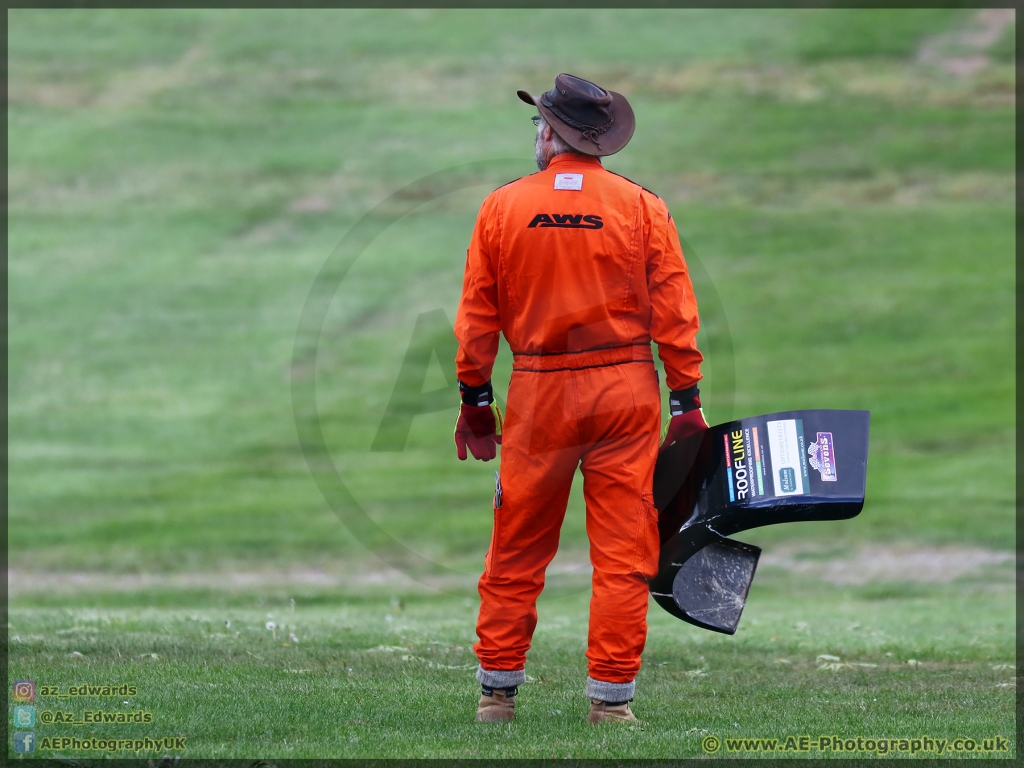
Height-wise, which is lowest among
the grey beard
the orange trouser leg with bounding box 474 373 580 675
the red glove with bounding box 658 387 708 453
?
the orange trouser leg with bounding box 474 373 580 675

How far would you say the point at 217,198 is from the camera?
30.9m

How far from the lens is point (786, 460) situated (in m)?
5.76

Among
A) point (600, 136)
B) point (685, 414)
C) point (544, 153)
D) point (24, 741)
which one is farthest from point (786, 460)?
point (24, 741)

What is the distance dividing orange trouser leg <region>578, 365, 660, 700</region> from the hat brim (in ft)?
3.46

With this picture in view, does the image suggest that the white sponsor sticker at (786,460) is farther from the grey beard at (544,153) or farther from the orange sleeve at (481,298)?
the grey beard at (544,153)

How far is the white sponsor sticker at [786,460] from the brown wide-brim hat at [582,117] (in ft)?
5.06

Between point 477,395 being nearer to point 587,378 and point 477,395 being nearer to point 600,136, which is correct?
point 587,378

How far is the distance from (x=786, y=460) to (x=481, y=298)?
1.63 meters

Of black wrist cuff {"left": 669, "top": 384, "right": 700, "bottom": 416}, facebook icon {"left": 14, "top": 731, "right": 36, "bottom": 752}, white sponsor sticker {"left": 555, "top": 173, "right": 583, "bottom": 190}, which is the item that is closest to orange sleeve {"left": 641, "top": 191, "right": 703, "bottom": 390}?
black wrist cuff {"left": 669, "top": 384, "right": 700, "bottom": 416}

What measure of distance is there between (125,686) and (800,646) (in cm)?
492

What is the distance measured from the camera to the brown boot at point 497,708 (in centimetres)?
575

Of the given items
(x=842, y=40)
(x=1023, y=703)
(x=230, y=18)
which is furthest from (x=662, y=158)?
(x=1023, y=703)

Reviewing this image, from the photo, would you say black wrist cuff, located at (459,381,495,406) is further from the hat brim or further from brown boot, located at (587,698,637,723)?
brown boot, located at (587,698,637,723)

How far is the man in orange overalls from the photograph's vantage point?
18.2ft
